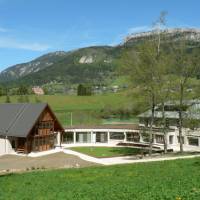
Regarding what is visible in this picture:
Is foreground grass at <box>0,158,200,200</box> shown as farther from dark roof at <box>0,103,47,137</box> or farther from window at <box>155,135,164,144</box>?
window at <box>155,135,164,144</box>

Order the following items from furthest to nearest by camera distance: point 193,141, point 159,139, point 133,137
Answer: point 133,137 < point 159,139 < point 193,141

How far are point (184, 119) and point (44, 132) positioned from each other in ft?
62.7

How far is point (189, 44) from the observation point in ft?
132

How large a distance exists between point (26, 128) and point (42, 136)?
313cm

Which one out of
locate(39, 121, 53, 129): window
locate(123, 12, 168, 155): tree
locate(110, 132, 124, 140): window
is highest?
locate(123, 12, 168, 155): tree

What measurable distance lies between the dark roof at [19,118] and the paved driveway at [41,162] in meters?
3.67

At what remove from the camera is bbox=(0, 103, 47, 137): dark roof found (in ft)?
161

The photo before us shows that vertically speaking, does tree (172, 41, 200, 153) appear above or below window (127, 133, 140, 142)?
above

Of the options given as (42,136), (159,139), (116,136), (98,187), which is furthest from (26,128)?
(98,187)

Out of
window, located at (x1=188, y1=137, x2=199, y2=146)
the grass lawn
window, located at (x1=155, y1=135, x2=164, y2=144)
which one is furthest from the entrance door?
window, located at (x1=188, y1=137, x2=199, y2=146)

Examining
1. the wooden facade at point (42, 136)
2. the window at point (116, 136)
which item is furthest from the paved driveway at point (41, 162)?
the window at point (116, 136)

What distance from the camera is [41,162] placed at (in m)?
40.6

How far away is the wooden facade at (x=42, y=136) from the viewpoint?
161ft

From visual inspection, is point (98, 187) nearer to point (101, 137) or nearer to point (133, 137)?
point (133, 137)
